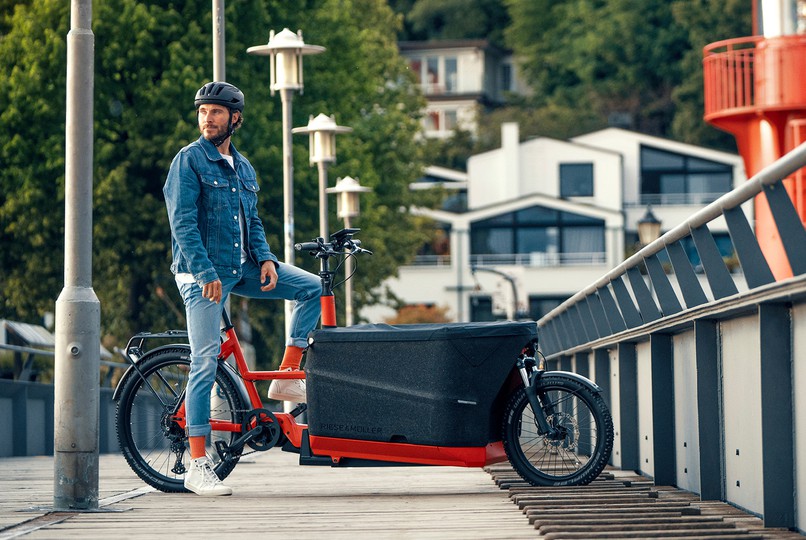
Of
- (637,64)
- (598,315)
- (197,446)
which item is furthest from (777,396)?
(637,64)

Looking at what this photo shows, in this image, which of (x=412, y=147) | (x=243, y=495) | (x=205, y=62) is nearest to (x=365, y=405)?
(x=243, y=495)

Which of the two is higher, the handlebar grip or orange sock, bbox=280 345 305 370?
the handlebar grip

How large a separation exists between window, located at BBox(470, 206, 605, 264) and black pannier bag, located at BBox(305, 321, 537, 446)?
74539mm

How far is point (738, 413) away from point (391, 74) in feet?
137

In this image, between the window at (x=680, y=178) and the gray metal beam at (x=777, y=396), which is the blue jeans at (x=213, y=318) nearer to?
the gray metal beam at (x=777, y=396)

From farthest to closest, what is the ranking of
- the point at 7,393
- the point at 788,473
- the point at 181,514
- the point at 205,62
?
the point at 205,62 < the point at 7,393 < the point at 181,514 < the point at 788,473

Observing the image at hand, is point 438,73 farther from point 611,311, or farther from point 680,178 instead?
point 611,311

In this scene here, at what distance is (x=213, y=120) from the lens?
8.88 meters

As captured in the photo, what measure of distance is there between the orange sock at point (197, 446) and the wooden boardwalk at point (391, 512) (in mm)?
218

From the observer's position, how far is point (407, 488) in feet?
31.8

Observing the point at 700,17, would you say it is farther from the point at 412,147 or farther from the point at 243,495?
the point at 243,495

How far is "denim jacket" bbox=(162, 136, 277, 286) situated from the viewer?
28.4ft

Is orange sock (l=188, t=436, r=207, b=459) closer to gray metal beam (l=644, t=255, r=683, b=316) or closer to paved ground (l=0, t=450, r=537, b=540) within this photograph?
paved ground (l=0, t=450, r=537, b=540)

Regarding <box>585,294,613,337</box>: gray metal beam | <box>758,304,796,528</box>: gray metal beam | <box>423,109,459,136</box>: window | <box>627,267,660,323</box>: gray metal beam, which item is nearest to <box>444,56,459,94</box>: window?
<box>423,109,459,136</box>: window
